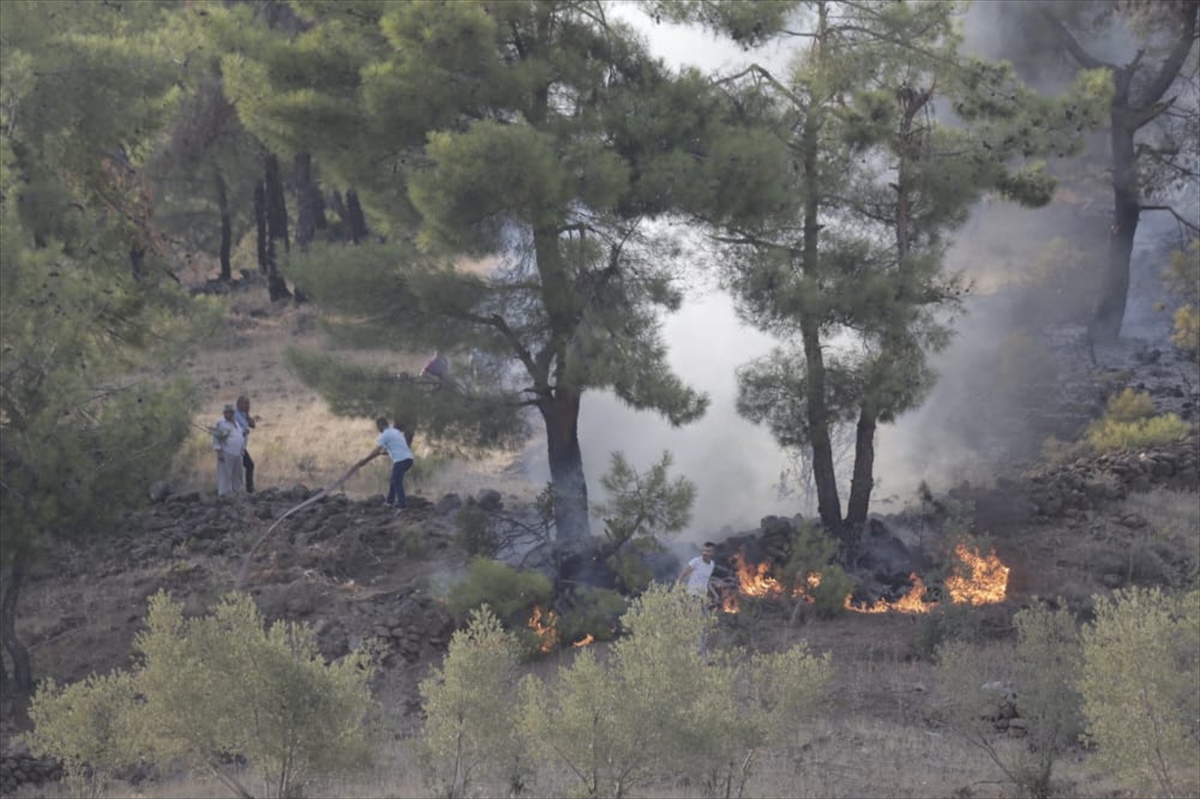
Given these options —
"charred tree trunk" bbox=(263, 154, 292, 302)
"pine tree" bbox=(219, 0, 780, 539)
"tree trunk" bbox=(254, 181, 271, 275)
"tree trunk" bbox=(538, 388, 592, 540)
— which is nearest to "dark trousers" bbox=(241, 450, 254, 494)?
"pine tree" bbox=(219, 0, 780, 539)

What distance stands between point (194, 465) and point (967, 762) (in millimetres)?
14270

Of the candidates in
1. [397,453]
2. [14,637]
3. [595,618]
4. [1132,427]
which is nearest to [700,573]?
[595,618]

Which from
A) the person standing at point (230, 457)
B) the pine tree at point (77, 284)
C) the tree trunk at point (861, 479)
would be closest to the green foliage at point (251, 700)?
the pine tree at point (77, 284)

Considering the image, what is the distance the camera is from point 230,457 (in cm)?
2147

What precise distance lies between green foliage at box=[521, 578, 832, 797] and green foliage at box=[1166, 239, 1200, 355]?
2170cm

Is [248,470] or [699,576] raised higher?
[248,470]

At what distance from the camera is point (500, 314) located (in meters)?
18.8

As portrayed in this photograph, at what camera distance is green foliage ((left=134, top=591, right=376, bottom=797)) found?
9.60m

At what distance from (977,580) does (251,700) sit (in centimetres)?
1185

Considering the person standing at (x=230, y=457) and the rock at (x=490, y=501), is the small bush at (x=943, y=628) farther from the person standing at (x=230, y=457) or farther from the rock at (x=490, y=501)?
the person standing at (x=230, y=457)

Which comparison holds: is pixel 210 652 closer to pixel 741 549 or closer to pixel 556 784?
pixel 556 784

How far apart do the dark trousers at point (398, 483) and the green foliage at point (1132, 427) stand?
11.9m

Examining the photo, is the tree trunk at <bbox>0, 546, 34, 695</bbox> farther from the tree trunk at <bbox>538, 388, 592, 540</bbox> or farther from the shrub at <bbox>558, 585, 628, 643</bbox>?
the tree trunk at <bbox>538, 388, 592, 540</bbox>

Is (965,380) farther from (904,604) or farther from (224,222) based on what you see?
(224,222)
